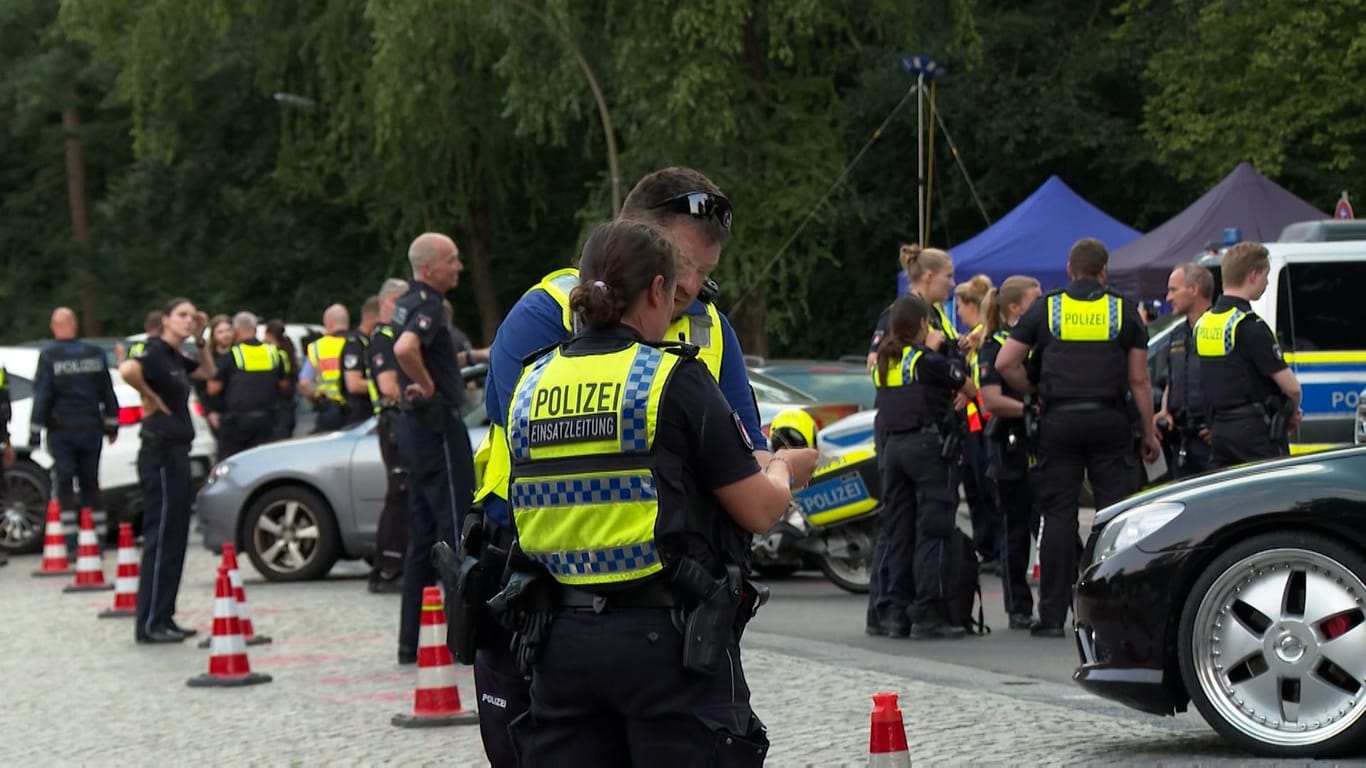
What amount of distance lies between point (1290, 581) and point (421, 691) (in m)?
3.46

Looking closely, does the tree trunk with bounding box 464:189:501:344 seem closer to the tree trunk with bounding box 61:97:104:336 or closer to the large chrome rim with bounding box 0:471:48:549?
the tree trunk with bounding box 61:97:104:336

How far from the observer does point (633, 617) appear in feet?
14.1

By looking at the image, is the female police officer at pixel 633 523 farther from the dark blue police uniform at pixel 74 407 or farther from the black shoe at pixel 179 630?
the dark blue police uniform at pixel 74 407

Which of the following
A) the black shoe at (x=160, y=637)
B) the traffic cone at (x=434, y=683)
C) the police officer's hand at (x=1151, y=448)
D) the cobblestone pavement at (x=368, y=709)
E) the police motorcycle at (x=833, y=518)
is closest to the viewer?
the cobblestone pavement at (x=368, y=709)

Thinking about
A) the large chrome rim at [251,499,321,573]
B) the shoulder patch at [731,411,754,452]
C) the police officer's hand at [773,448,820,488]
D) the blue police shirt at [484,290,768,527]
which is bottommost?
the large chrome rim at [251,499,321,573]

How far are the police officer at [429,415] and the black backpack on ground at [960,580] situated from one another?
8.11ft

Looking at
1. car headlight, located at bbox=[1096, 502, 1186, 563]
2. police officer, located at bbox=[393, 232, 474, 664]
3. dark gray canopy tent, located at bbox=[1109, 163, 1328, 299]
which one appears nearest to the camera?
car headlight, located at bbox=[1096, 502, 1186, 563]

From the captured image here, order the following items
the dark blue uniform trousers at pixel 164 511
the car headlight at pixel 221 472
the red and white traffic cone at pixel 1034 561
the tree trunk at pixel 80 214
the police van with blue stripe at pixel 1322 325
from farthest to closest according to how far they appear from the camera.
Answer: the tree trunk at pixel 80 214, the car headlight at pixel 221 472, the police van with blue stripe at pixel 1322 325, the dark blue uniform trousers at pixel 164 511, the red and white traffic cone at pixel 1034 561

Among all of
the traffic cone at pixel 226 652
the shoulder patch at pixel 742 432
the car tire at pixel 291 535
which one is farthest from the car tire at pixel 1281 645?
the car tire at pixel 291 535

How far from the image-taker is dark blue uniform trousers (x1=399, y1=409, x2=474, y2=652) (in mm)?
10578

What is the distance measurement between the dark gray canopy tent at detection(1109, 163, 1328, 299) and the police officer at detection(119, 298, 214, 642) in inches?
546

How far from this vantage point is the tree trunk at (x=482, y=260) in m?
41.2

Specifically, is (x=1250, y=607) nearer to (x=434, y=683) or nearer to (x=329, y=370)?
(x=434, y=683)

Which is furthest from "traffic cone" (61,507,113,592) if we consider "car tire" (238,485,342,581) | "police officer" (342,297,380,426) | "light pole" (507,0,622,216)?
"light pole" (507,0,622,216)
